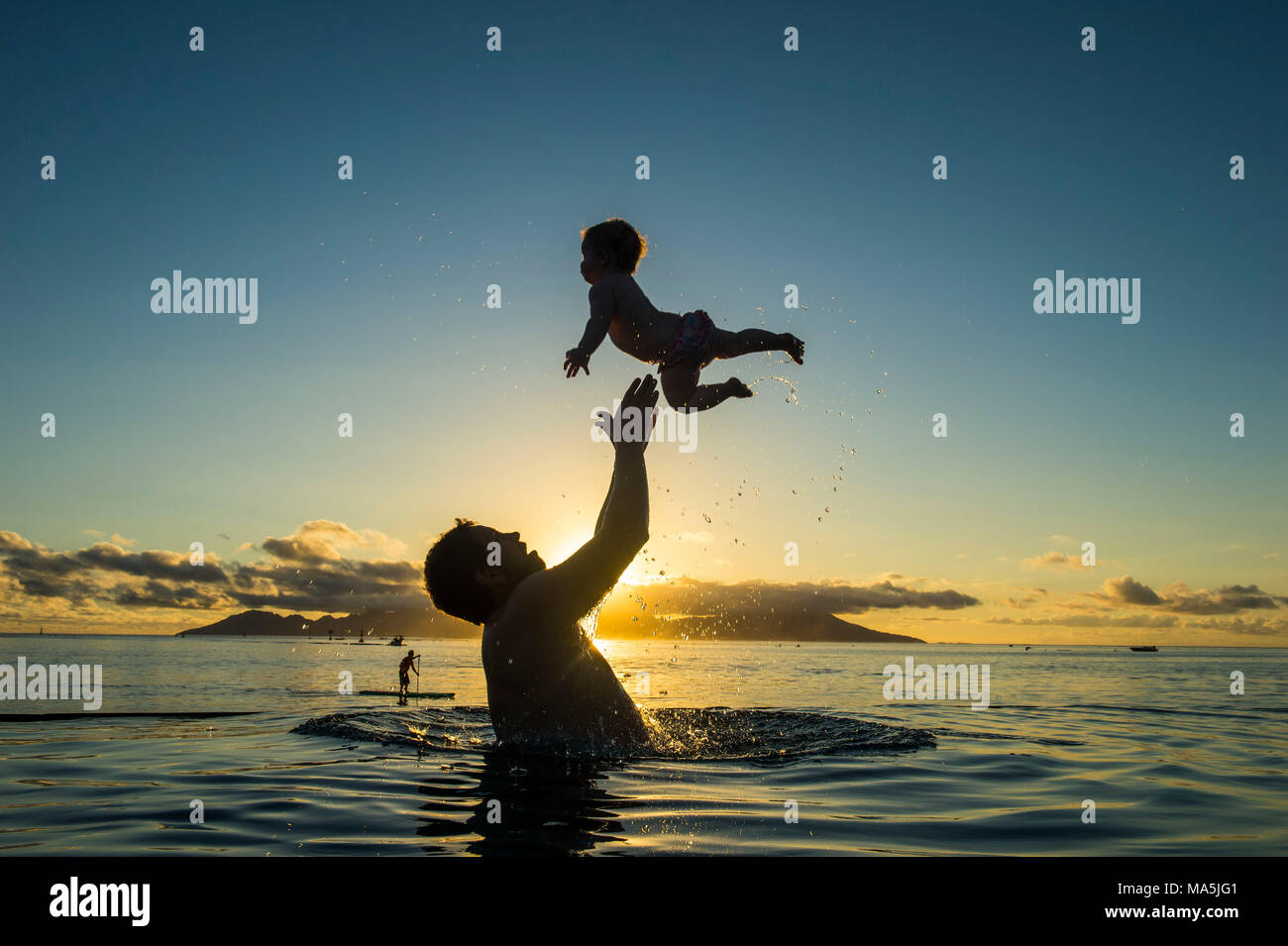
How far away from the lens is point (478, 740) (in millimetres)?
8492

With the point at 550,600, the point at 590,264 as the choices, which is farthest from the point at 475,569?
the point at 590,264

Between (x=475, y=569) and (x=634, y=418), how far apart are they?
1560mm

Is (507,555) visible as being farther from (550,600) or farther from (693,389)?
(693,389)

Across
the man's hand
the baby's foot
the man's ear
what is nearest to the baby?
the baby's foot

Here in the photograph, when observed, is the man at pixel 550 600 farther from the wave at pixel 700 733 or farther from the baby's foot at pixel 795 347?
the baby's foot at pixel 795 347

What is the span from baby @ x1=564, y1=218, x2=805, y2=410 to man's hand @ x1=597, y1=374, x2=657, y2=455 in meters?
1.26

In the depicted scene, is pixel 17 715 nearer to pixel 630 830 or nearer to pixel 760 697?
pixel 630 830

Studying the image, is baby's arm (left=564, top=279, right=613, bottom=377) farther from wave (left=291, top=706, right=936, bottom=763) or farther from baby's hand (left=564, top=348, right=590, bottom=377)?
wave (left=291, top=706, right=936, bottom=763)

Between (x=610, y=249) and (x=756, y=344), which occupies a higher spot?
(x=610, y=249)

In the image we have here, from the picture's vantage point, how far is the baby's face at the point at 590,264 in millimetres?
7582

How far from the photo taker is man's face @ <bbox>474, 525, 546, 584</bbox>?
229 inches

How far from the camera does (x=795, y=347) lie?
7492mm

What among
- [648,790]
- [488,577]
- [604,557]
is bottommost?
[648,790]
